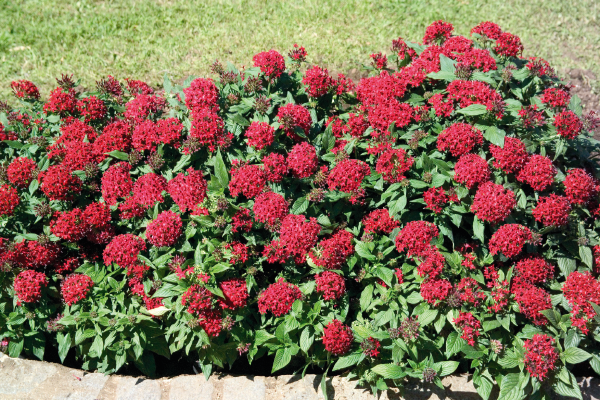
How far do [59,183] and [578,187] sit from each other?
407 cm

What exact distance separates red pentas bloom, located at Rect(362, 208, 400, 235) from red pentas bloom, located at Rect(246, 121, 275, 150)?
102 cm

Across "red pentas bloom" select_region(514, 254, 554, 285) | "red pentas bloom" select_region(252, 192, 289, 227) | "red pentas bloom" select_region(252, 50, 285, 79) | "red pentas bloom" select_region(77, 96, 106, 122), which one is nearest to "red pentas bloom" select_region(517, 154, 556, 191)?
"red pentas bloom" select_region(514, 254, 554, 285)

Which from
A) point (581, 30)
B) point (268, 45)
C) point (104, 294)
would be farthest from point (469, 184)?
point (581, 30)

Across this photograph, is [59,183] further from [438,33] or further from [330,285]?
[438,33]

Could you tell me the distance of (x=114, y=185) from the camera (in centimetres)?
415

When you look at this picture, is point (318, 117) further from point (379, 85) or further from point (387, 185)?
point (387, 185)

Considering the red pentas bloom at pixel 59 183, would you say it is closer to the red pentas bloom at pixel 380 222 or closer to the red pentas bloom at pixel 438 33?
the red pentas bloom at pixel 380 222

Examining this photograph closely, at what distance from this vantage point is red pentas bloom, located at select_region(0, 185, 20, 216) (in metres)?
4.06

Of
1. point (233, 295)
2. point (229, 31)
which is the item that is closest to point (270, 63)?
point (233, 295)

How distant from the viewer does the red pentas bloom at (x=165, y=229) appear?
12.6 feet

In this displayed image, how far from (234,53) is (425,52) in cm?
340

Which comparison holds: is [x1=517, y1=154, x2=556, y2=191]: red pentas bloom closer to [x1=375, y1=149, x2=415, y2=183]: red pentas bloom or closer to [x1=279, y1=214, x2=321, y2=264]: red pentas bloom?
[x1=375, y1=149, x2=415, y2=183]: red pentas bloom

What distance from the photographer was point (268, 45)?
301 inches

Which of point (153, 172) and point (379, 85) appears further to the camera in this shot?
point (379, 85)
